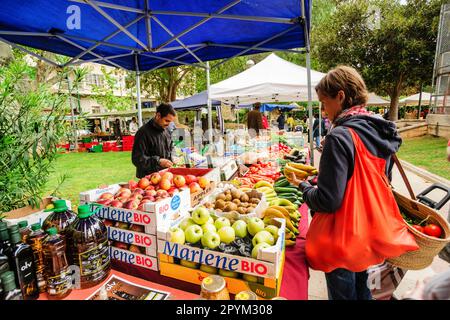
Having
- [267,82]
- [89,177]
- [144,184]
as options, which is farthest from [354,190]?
[89,177]

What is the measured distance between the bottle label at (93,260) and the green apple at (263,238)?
873 mm

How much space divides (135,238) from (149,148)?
2.40m

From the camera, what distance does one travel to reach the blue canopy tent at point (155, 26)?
10.3 feet

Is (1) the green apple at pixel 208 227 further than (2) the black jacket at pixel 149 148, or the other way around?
(2) the black jacket at pixel 149 148

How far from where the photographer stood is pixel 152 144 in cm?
384

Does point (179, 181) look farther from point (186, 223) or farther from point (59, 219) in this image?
point (59, 219)

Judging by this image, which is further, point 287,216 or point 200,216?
point 287,216

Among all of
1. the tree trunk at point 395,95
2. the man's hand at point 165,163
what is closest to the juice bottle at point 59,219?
the man's hand at point 165,163

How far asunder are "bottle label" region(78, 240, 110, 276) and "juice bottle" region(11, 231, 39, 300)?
0.21 m

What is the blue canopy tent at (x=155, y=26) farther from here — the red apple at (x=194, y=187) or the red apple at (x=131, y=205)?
the red apple at (x=131, y=205)

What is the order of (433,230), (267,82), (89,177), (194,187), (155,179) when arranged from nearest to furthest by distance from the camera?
1. (433,230)
2. (194,187)
3. (155,179)
4. (267,82)
5. (89,177)

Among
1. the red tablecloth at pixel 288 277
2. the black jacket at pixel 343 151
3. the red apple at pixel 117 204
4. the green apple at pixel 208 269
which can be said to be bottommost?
the red tablecloth at pixel 288 277

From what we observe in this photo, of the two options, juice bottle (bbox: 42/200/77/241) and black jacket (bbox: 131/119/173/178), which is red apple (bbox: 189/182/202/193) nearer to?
juice bottle (bbox: 42/200/77/241)

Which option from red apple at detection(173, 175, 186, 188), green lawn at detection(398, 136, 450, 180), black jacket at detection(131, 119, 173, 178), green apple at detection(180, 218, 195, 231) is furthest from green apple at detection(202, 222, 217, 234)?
green lawn at detection(398, 136, 450, 180)
